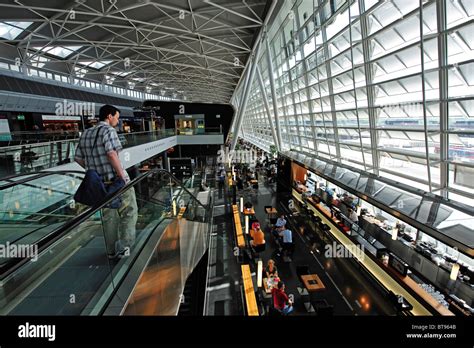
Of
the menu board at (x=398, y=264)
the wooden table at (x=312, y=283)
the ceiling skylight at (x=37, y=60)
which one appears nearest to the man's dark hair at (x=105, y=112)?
the wooden table at (x=312, y=283)

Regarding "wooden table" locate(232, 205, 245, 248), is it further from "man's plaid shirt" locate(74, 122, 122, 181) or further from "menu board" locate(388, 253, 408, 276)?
"man's plaid shirt" locate(74, 122, 122, 181)

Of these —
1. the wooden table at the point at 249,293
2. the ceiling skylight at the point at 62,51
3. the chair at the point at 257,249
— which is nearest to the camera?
the wooden table at the point at 249,293

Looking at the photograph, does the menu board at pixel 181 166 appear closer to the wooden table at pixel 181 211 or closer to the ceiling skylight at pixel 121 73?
the ceiling skylight at pixel 121 73

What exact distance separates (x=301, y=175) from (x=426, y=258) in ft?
43.0

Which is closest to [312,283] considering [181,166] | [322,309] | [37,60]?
[322,309]

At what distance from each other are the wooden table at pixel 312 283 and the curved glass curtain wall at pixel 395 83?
5.20m

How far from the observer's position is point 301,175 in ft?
72.1

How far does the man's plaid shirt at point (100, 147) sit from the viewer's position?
10.2 feet

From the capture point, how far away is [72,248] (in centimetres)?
239

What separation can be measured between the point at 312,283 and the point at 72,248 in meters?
9.18

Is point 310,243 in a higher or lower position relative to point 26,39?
lower

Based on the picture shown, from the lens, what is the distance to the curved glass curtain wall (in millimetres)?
6645

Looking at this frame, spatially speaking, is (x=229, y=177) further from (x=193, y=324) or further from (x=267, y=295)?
(x=193, y=324)

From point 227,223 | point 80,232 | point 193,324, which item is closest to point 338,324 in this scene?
point 193,324
